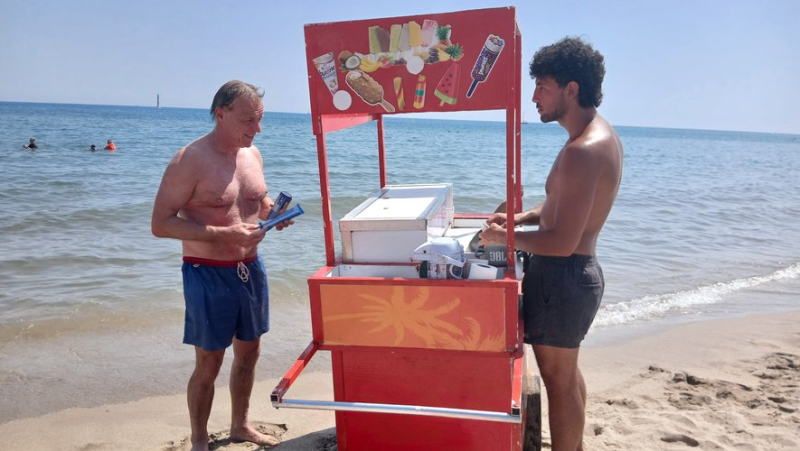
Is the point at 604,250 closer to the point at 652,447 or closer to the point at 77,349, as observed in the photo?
the point at 652,447

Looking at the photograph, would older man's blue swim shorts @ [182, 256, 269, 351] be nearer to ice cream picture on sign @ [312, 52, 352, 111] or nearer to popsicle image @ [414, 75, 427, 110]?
ice cream picture on sign @ [312, 52, 352, 111]

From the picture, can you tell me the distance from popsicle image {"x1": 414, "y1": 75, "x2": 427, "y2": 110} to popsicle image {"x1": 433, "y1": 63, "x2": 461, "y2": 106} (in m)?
0.06

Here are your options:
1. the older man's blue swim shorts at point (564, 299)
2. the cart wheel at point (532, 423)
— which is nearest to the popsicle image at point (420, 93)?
the older man's blue swim shorts at point (564, 299)

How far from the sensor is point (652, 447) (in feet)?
11.0

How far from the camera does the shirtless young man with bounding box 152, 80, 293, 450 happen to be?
288cm

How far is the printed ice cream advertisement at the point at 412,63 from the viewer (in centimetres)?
234

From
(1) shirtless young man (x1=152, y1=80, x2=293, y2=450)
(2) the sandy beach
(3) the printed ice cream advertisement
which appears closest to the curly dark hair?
(3) the printed ice cream advertisement

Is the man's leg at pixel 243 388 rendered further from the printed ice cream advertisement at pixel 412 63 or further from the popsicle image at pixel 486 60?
the popsicle image at pixel 486 60

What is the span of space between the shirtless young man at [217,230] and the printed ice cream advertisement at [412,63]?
623mm

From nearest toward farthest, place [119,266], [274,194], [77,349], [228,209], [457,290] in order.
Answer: [457,290]
[228,209]
[77,349]
[119,266]
[274,194]

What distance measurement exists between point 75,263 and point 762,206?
43.7 ft

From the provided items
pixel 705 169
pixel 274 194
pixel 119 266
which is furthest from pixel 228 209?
pixel 705 169

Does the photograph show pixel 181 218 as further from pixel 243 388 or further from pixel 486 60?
pixel 486 60

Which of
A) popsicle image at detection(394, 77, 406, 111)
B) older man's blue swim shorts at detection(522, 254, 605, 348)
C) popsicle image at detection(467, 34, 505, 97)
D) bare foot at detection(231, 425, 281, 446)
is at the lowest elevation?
bare foot at detection(231, 425, 281, 446)
